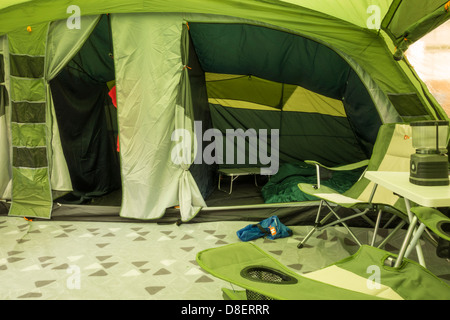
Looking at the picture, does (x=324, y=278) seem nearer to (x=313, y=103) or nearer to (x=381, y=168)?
(x=381, y=168)

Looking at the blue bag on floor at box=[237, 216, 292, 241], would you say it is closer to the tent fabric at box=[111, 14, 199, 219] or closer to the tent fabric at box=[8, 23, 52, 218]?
the tent fabric at box=[111, 14, 199, 219]

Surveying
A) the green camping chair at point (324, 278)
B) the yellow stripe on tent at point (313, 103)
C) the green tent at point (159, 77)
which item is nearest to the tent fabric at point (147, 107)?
the green tent at point (159, 77)

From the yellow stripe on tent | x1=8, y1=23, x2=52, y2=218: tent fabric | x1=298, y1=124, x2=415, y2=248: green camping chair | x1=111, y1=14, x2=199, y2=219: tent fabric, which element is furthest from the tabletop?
the yellow stripe on tent

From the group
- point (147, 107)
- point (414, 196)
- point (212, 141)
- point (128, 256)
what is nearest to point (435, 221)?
point (414, 196)

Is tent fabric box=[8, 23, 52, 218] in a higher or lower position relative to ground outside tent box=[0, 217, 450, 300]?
higher

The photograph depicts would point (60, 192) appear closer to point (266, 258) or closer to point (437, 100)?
point (266, 258)

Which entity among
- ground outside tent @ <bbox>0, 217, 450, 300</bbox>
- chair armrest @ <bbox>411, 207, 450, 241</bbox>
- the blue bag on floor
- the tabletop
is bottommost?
ground outside tent @ <bbox>0, 217, 450, 300</bbox>

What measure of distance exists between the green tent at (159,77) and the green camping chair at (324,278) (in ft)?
4.62

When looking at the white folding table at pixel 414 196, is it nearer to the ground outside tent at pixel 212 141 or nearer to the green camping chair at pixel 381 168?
the ground outside tent at pixel 212 141

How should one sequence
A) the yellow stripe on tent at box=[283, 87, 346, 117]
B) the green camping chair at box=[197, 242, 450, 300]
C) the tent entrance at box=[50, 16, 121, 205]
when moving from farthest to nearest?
1. the yellow stripe on tent at box=[283, 87, 346, 117]
2. the tent entrance at box=[50, 16, 121, 205]
3. the green camping chair at box=[197, 242, 450, 300]

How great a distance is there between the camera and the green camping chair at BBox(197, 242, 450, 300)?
2.41ft

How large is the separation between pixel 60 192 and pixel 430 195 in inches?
128

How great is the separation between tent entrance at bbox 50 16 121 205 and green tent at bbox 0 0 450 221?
13 millimetres
